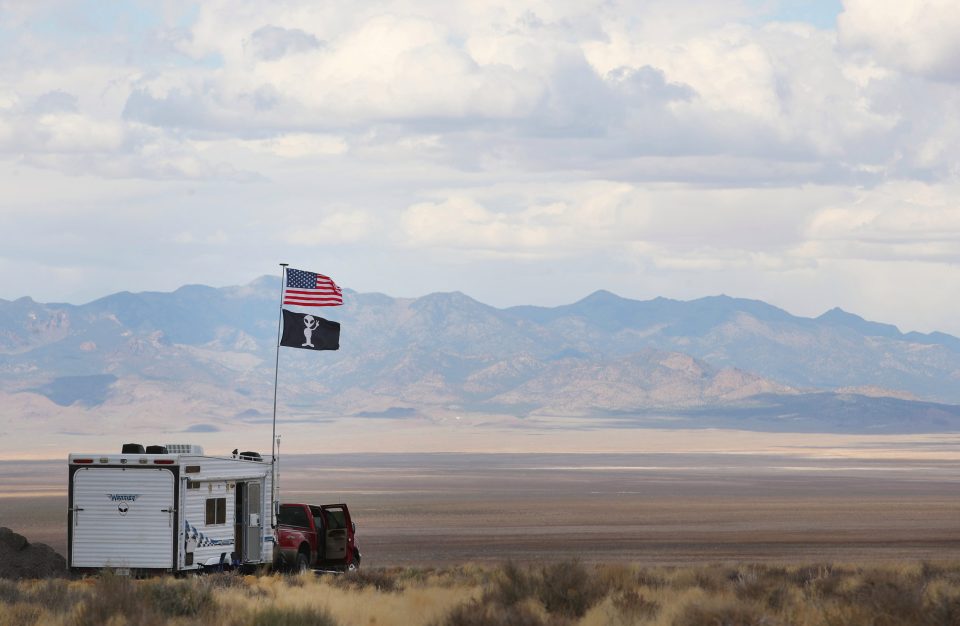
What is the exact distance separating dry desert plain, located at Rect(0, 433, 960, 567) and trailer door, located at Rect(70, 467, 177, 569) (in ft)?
46.3

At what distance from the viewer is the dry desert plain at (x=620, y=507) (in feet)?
152

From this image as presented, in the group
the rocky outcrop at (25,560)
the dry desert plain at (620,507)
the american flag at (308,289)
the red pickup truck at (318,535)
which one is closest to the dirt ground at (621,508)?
the dry desert plain at (620,507)

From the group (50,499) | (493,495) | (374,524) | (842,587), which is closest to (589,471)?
(493,495)

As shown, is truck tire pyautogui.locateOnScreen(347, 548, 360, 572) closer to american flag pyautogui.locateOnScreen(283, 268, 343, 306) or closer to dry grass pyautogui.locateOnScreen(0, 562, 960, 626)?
dry grass pyautogui.locateOnScreen(0, 562, 960, 626)

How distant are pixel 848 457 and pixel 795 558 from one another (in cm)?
10980

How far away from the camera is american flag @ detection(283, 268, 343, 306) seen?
3275cm

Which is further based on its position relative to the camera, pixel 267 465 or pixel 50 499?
pixel 50 499

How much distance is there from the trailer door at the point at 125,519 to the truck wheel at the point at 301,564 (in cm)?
418

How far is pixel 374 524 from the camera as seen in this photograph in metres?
59.3

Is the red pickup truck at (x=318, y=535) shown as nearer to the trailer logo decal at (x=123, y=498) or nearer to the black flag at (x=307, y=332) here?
the black flag at (x=307, y=332)

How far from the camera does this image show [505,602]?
20.2 meters

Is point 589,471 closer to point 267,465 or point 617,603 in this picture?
point 267,465

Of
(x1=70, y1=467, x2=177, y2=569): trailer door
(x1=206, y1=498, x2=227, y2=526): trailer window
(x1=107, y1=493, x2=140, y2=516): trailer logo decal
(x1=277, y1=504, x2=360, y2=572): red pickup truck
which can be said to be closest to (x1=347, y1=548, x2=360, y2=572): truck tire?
(x1=277, y1=504, x2=360, y2=572): red pickup truck

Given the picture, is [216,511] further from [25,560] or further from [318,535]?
[25,560]
